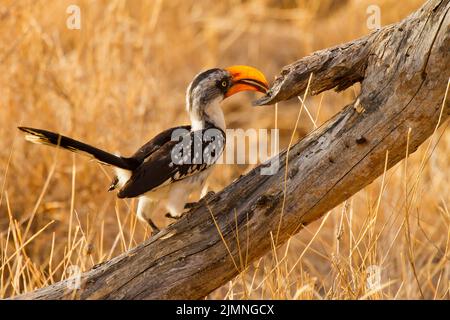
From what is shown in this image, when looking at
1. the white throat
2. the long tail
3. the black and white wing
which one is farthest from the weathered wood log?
the white throat

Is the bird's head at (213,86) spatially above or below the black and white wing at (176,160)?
above

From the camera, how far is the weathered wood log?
2.88 meters

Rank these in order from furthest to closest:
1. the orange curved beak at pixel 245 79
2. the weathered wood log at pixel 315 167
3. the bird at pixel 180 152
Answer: the orange curved beak at pixel 245 79 < the bird at pixel 180 152 < the weathered wood log at pixel 315 167

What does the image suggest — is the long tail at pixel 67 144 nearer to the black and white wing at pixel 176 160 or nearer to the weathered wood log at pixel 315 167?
the black and white wing at pixel 176 160

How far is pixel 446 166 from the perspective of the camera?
5.94m

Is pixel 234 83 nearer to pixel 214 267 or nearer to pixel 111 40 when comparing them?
pixel 214 267

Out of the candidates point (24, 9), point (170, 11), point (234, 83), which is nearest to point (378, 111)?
point (234, 83)

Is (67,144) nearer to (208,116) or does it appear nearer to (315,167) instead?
(208,116)

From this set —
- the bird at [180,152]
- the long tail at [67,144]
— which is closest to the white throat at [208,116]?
the bird at [180,152]

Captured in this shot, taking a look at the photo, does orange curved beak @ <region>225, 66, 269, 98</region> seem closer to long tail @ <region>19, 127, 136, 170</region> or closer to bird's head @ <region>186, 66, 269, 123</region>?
bird's head @ <region>186, 66, 269, 123</region>

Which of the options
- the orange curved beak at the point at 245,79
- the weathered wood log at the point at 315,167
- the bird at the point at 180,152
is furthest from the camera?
the orange curved beak at the point at 245,79

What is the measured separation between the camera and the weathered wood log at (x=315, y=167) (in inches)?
113

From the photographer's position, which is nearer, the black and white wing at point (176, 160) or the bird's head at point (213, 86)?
the black and white wing at point (176, 160)

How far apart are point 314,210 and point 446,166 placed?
10.5 feet
